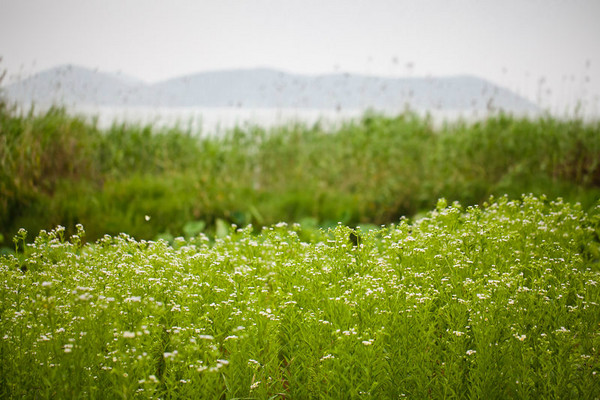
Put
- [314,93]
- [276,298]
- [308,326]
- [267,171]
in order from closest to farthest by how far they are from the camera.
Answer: [308,326] → [276,298] → [267,171] → [314,93]

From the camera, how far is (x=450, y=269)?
3.08 metres

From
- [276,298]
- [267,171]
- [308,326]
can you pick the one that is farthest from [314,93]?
[308,326]

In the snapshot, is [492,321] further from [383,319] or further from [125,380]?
[125,380]

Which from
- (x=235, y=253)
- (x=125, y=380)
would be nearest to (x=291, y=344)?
(x=125, y=380)

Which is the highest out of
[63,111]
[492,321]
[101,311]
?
[63,111]

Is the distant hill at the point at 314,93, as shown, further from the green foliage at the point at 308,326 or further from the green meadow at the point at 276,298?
the green foliage at the point at 308,326

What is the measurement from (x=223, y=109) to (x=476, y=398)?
7328mm

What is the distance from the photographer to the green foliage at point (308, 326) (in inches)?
87.7

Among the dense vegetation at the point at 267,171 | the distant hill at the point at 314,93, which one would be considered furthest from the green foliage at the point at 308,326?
the distant hill at the point at 314,93

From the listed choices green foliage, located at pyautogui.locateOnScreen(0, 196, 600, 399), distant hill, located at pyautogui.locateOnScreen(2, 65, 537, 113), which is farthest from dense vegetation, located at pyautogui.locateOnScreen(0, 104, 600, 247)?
green foliage, located at pyautogui.locateOnScreen(0, 196, 600, 399)

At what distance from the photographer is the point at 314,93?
888cm

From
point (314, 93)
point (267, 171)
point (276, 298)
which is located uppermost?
point (314, 93)

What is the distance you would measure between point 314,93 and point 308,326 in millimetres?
6867

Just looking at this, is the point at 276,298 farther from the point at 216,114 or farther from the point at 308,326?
the point at 216,114
